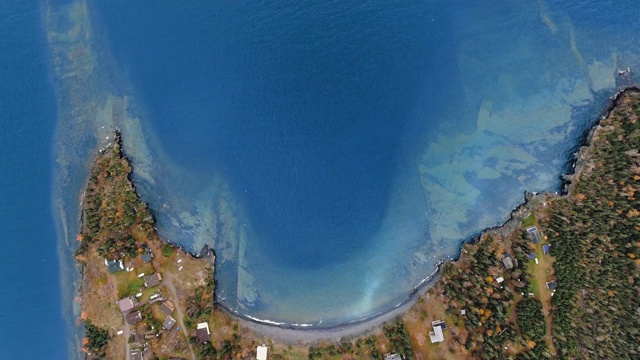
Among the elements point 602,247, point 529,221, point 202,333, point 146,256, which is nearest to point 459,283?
point 529,221


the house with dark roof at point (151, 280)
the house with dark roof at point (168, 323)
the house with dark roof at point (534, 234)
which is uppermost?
the house with dark roof at point (151, 280)

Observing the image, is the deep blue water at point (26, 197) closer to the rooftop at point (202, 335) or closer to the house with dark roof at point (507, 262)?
the rooftop at point (202, 335)

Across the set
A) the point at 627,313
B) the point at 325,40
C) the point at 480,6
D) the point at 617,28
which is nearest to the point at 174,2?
the point at 325,40

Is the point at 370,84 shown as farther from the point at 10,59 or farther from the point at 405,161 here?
the point at 10,59

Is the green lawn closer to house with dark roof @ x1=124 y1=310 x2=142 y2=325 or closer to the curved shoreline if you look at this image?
the curved shoreline

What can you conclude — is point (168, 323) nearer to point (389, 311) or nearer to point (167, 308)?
point (167, 308)

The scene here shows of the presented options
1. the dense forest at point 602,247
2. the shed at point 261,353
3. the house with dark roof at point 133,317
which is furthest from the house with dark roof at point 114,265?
the dense forest at point 602,247

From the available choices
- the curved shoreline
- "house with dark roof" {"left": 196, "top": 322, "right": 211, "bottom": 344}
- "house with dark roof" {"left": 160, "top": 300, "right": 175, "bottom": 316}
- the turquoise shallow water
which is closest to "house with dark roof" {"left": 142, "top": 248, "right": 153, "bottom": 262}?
the turquoise shallow water

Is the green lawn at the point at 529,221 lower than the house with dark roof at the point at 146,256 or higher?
lower
